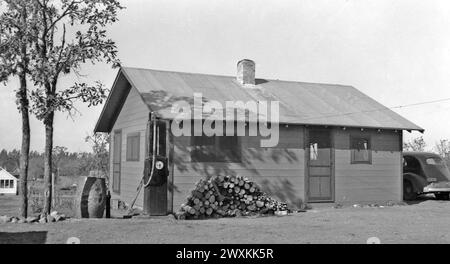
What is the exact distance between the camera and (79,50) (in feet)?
45.2

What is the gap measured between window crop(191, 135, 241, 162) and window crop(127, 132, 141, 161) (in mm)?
2632

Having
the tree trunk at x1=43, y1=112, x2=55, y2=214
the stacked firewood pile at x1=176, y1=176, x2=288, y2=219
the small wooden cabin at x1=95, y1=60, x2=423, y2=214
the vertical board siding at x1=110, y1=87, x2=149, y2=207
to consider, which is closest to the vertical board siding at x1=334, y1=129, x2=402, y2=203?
the small wooden cabin at x1=95, y1=60, x2=423, y2=214

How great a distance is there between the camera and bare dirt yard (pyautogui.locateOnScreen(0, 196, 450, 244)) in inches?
396

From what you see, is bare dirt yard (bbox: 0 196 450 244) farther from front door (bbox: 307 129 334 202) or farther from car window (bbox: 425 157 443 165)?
car window (bbox: 425 157 443 165)

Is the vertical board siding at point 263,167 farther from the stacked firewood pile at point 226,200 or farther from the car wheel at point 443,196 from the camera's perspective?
the car wheel at point 443,196

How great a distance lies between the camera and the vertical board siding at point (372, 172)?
1744 centimetres

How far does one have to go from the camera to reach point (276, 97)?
18.3m

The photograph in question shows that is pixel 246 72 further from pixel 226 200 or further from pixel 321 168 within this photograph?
pixel 226 200

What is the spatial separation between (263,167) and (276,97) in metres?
3.47

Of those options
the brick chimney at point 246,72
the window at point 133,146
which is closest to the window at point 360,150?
the brick chimney at point 246,72

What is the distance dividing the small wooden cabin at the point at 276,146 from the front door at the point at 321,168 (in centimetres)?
4
